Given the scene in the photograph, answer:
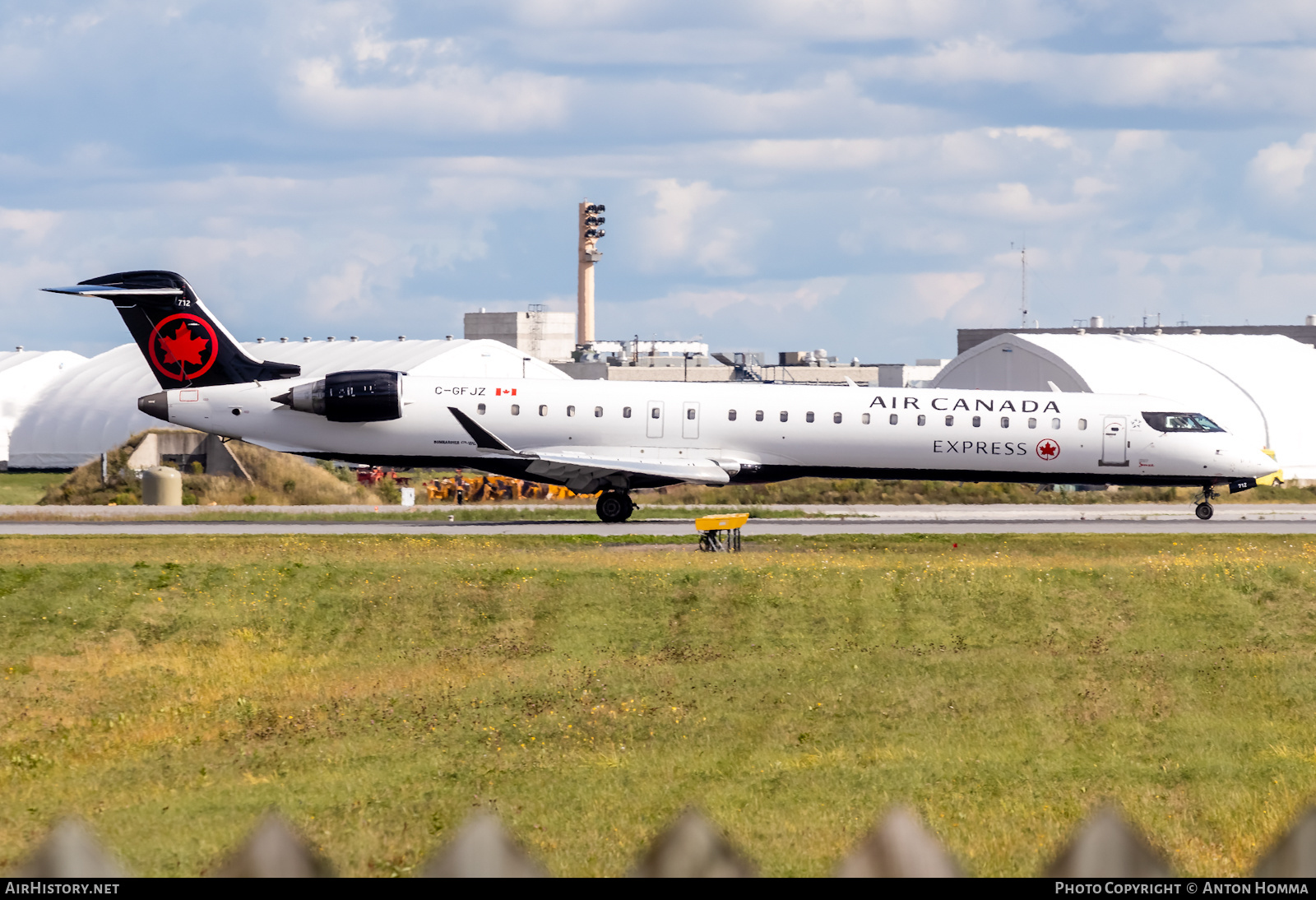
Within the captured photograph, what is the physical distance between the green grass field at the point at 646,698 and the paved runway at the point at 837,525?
24.2ft

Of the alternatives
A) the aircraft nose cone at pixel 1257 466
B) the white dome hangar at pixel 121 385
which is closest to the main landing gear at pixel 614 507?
the aircraft nose cone at pixel 1257 466

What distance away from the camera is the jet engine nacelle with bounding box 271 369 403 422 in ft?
125

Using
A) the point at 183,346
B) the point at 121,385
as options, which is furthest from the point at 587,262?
the point at 183,346

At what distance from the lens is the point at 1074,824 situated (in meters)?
11.5

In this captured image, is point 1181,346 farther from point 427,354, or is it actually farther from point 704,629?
point 704,629

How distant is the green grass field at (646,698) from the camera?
11.8 m

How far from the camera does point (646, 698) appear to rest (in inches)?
669

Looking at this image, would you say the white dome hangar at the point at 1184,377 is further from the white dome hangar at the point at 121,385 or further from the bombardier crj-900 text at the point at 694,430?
the bombardier crj-900 text at the point at 694,430

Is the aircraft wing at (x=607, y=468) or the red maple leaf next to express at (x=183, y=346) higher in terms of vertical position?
the red maple leaf next to express at (x=183, y=346)

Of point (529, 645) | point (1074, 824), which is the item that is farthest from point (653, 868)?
point (529, 645)

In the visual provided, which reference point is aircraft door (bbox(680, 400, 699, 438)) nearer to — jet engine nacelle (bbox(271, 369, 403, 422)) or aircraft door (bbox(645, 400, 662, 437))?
aircraft door (bbox(645, 400, 662, 437))

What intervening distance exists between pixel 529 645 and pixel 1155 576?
36.6 ft

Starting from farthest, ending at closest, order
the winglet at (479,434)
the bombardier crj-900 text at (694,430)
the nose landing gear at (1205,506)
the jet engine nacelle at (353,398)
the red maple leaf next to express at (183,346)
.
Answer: the nose landing gear at (1205,506)
the red maple leaf next to express at (183,346)
the bombardier crj-900 text at (694,430)
the jet engine nacelle at (353,398)
the winglet at (479,434)

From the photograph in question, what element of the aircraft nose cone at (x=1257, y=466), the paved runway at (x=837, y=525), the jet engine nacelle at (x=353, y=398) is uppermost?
the jet engine nacelle at (x=353, y=398)
